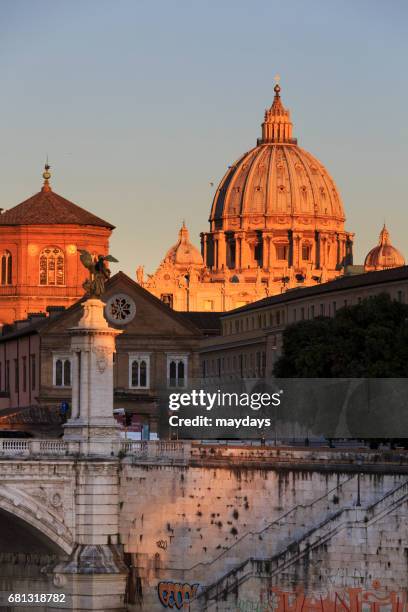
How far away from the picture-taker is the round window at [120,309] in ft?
523

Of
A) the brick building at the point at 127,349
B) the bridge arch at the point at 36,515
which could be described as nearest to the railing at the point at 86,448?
the bridge arch at the point at 36,515

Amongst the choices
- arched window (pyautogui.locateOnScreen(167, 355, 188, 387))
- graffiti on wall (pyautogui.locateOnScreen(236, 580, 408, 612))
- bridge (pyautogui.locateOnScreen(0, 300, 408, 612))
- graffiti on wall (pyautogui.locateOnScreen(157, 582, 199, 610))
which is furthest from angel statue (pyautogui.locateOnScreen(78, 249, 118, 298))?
arched window (pyautogui.locateOnScreen(167, 355, 188, 387))

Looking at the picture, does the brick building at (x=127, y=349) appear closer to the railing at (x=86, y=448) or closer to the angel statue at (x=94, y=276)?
the angel statue at (x=94, y=276)

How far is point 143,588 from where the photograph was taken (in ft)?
332

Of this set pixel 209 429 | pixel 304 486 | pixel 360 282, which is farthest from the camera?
pixel 360 282

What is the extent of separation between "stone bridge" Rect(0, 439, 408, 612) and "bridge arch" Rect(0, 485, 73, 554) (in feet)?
0.12

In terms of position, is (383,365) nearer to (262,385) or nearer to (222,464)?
(262,385)

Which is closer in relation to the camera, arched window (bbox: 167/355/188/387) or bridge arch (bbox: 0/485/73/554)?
bridge arch (bbox: 0/485/73/554)

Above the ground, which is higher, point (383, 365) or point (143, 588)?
point (383, 365)

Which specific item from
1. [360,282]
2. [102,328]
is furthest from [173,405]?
[360,282]

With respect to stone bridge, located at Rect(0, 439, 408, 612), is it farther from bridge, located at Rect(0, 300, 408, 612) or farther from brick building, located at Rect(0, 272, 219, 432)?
brick building, located at Rect(0, 272, 219, 432)

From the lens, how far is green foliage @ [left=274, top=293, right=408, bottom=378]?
12738cm

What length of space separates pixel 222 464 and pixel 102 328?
7.14 meters

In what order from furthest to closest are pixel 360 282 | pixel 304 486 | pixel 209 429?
1. pixel 360 282
2. pixel 209 429
3. pixel 304 486
